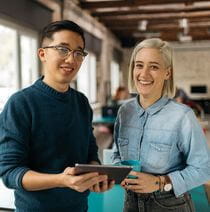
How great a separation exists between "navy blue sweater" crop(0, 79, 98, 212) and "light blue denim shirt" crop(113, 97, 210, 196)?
0.26m

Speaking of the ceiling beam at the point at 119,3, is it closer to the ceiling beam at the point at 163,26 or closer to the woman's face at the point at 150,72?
the ceiling beam at the point at 163,26

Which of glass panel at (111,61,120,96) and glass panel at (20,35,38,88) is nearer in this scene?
glass panel at (20,35,38,88)

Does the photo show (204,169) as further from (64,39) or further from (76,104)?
(64,39)

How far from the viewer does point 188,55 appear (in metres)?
12.0

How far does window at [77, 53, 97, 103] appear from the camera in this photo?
7.05m

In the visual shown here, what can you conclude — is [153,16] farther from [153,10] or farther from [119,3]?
[119,3]

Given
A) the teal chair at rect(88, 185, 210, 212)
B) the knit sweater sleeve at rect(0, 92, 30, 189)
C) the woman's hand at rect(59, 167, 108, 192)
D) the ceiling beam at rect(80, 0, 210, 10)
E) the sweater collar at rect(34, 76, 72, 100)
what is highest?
the ceiling beam at rect(80, 0, 210, 10)

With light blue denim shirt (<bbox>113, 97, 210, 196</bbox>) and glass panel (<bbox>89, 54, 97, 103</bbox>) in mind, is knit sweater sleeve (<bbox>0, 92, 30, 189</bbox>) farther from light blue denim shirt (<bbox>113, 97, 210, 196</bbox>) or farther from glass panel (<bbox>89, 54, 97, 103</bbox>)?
glass panel (<bbox>89, 54, 97, 103</bbox>)

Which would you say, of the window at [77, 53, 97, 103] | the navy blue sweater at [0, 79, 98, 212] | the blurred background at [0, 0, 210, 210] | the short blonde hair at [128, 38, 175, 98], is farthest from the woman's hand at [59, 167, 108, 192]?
the window at [77, 53, 97, 103]

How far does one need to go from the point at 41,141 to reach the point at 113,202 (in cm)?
101

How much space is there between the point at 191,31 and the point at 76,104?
30.2 feet

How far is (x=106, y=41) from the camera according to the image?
29.0 feet

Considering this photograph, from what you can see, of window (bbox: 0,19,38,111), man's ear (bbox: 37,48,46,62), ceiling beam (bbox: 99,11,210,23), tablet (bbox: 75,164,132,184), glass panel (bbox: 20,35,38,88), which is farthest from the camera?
ceiling beam (bbox: 99,11,210,23)

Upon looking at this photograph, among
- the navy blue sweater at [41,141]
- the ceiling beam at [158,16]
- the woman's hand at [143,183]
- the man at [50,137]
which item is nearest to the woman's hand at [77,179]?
the man at [50,137]
